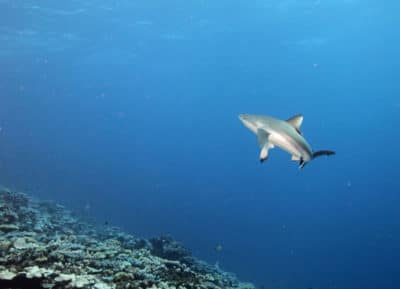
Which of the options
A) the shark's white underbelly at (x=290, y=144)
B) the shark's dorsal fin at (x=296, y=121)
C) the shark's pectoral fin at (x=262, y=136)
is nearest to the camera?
the shark's pectoral fin at (x=262, y=136)

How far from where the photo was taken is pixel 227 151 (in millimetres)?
157750

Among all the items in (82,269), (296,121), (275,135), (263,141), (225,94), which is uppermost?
(225,94)

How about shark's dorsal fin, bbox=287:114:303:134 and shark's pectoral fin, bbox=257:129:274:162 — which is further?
shark's dorsal fin, bbox=287:114:303:134

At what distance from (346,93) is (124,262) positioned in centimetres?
9217

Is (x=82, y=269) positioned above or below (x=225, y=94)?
below

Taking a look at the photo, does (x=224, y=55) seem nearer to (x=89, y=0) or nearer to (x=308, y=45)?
(x=308, y=45)

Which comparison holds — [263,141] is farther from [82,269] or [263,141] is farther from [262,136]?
[82,269]

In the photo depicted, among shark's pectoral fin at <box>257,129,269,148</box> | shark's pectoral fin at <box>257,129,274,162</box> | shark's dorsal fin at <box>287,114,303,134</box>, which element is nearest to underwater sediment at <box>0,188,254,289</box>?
shark's pectoral fin at <box>257,129,274,162</box>

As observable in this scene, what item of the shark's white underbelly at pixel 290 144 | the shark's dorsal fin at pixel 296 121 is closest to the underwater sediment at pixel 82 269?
the shark's white underbelly at pixel 290 144

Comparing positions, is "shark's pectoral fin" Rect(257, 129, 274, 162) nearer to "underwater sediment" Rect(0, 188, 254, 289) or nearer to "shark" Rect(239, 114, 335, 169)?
"shark" Rect(239, 114, 335, 169)

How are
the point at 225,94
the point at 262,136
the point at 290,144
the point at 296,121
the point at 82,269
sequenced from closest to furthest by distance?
the point at 262,136
the point at 290,144
the point at 296,121
the point at 82,269
the point at 225,94

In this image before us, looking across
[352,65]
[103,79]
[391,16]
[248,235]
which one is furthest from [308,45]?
[248,235]

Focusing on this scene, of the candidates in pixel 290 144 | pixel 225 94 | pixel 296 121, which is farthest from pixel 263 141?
pixel 225 94

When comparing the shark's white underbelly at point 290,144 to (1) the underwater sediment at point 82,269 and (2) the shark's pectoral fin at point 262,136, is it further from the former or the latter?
(1) the underwater sediment at point 82,269
